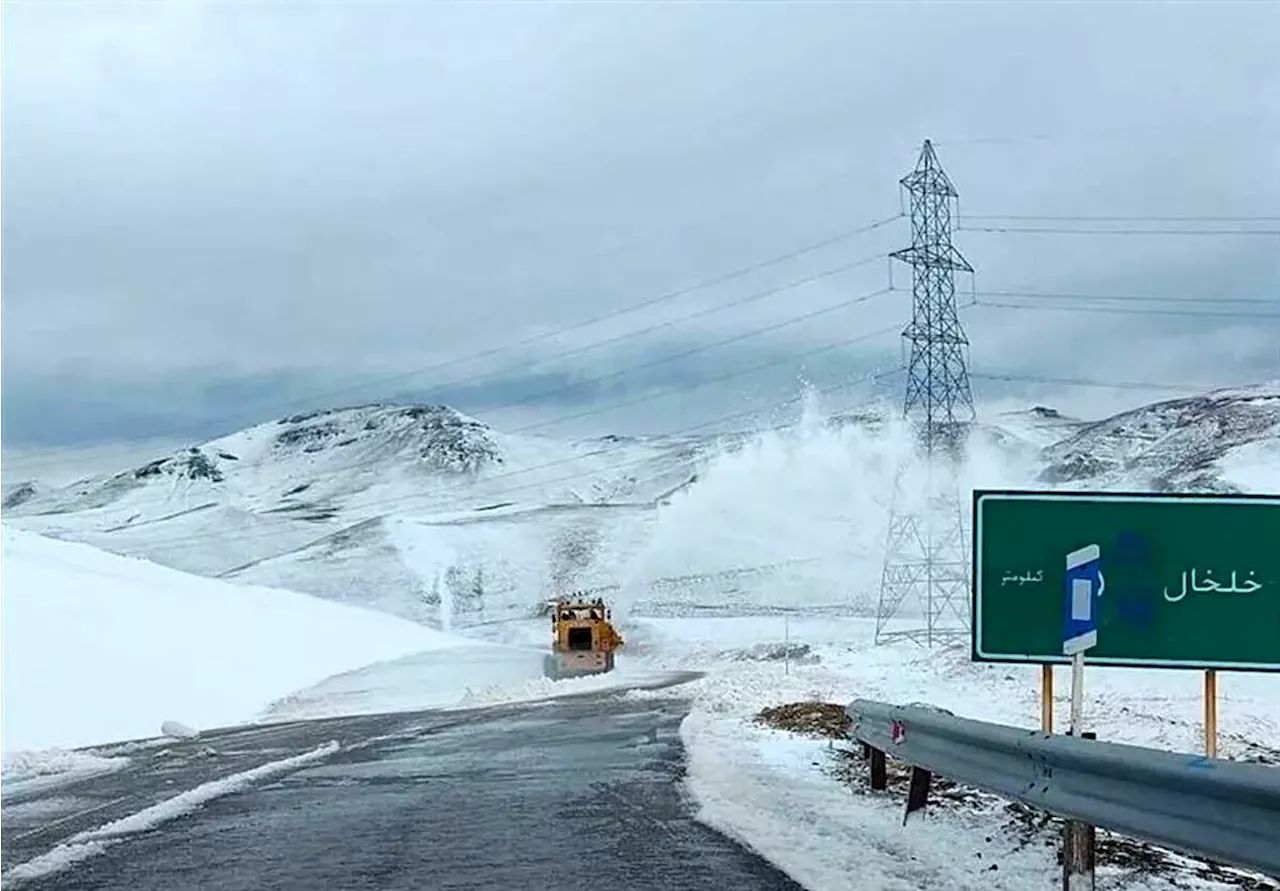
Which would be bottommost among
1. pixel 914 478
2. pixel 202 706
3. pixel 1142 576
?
pixel 202 706

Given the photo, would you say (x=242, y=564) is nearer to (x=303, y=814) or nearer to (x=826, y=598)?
(x=826, y=598)

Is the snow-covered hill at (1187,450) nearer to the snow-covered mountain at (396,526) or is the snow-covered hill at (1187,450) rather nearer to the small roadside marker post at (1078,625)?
the snow-covered mountain at (396,526)

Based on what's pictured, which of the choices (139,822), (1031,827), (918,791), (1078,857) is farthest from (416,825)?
(1078,857)

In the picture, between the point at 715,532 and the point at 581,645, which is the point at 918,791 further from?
the point at 715,532

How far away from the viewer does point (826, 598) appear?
8475 centimetres

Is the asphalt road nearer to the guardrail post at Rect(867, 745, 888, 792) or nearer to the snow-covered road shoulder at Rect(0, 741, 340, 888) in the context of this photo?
the snow-covered road shoulder at Rect(0, 741, 340, 888)

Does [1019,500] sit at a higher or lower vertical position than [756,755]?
higher

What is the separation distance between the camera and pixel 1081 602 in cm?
798

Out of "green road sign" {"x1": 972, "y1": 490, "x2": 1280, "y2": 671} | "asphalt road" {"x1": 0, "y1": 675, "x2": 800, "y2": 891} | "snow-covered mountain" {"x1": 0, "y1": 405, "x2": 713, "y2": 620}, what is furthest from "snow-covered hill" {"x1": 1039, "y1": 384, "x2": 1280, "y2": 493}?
"green road sign" {"x1": 972, "y1": 490, "x2": 1280, "y2": 671}

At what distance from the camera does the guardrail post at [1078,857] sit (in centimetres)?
750

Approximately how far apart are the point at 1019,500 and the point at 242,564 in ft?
387

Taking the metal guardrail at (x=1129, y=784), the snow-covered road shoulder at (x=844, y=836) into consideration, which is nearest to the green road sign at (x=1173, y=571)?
the metal guardrail at (x=1129, y=784)

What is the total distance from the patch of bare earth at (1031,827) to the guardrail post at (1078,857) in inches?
27.2

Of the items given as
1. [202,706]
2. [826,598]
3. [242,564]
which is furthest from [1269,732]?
[242,564]
